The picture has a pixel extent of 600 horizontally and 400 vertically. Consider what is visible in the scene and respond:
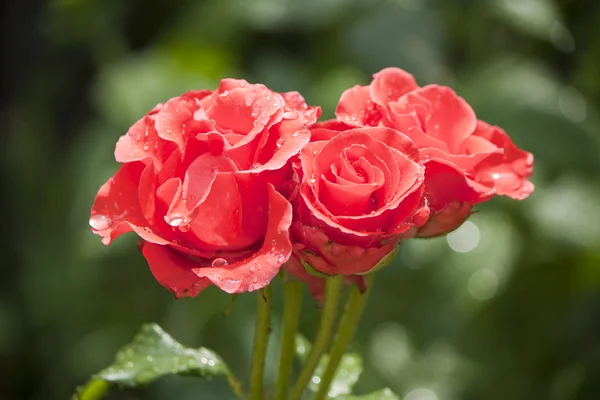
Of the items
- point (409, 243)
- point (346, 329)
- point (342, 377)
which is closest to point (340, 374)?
point (342, 377)

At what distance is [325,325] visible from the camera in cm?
68

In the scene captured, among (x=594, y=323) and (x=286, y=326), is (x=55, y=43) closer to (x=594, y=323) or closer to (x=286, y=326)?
(x=594, y=323)

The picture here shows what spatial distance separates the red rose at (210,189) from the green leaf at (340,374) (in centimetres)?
24

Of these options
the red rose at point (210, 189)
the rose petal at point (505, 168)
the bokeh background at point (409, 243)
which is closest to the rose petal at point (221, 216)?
the red rose at point (210, 189)

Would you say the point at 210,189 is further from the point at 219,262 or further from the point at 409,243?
the point at 409,243

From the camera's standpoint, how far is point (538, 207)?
5.29 ft

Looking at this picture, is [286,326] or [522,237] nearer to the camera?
[286,326]

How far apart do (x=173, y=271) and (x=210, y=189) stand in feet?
0.21

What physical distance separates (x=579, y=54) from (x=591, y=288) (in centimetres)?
56

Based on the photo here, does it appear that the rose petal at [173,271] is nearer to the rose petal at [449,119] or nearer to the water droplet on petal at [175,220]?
the water droplet on petal at [175,220]

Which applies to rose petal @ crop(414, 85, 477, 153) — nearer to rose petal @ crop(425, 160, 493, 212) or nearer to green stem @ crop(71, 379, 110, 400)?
rose petal @ crop(425, 160, 493, 212)

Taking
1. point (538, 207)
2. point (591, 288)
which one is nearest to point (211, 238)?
point (538, 207)

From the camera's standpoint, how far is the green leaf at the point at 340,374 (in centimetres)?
79

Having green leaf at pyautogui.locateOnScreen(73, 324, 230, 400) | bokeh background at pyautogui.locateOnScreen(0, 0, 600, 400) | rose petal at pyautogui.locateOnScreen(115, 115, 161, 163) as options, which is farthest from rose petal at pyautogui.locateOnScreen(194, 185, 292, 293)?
bokeh background at pyautogui.locateOnScreen(0, 0, 600, 400)
